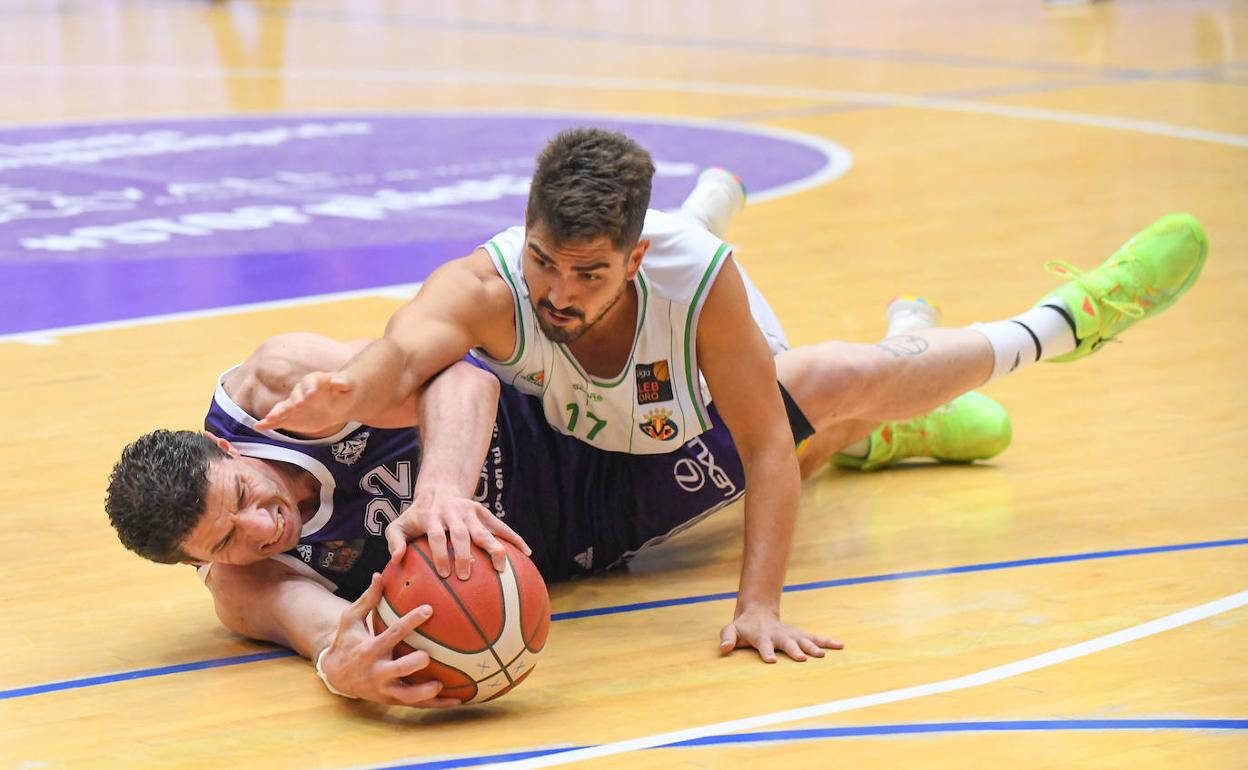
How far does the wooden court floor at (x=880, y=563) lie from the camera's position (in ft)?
10.6

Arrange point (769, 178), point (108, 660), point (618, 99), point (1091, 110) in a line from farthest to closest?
point (618, 99), point (1091, 110), point (769, 178), point (108, 660)

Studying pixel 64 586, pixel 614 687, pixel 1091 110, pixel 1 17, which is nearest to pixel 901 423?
pixel 614 687

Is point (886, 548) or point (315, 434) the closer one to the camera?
point (315, 434)

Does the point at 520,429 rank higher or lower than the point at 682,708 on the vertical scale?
higher

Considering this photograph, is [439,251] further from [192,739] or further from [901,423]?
[192,739]

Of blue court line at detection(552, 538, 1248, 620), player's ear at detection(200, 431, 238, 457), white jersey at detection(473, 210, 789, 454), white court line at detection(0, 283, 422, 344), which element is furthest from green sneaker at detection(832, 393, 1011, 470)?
white court line at detection(0, 283, 422, 344)

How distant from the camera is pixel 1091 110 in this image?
37.5ft

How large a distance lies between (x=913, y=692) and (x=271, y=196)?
254 inches

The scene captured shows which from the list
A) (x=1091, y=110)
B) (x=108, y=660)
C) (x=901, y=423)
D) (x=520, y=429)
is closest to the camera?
(x=108, y=660)

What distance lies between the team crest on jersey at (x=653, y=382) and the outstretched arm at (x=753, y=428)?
88 mm

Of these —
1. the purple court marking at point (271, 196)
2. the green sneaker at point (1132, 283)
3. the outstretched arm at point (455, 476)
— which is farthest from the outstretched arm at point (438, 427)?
the purple court marking at point (271, 196)

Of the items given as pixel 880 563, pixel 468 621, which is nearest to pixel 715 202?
pixel 880 563

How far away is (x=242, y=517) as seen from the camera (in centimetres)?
354

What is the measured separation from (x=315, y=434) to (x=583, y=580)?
0.81m
